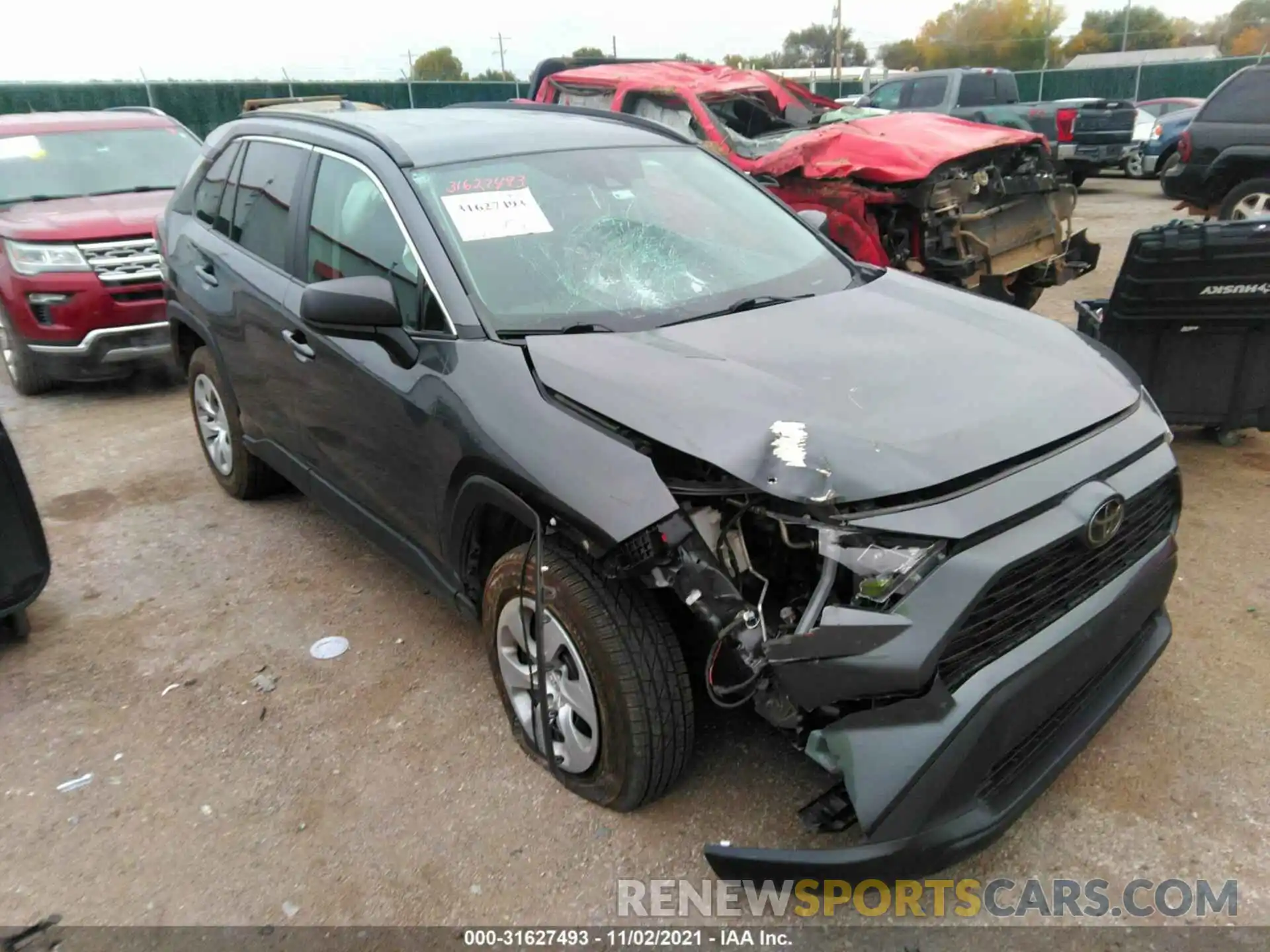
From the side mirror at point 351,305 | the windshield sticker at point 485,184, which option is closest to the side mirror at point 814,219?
the windshield sticker at point 485,184

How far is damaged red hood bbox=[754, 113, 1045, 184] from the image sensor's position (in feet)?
19.8

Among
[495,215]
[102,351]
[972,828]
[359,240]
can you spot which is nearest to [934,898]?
[972,828]

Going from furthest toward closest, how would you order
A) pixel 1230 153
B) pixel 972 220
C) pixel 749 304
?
pixel 1230 153, pixel 972 220, pixel 749 304

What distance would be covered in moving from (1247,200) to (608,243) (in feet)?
25.5

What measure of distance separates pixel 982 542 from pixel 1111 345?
3.10 meters

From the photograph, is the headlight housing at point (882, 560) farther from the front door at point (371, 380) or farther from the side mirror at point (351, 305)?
the side mirror at point (351, 305)

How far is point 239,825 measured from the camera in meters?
2.82

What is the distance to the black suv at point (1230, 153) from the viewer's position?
332 inches

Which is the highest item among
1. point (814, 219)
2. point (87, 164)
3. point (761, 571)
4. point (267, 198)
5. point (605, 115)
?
point (605, 115)

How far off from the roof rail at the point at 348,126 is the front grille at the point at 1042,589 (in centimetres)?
230

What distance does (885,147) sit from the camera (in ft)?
20.4

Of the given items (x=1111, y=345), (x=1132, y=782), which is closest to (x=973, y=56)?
(x=1111, y=345)

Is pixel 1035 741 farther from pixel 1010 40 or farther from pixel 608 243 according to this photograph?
pixel 1010 40

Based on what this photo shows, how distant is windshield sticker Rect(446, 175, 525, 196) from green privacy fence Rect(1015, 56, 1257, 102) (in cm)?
2595
